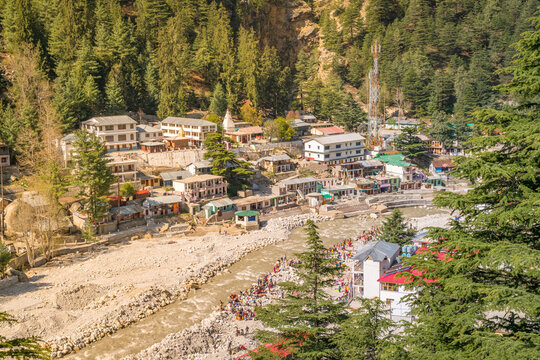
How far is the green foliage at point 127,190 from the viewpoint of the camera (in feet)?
137

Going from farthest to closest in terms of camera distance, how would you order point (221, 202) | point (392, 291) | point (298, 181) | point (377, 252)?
point (298, 181) < point (221, 202) < point (377, 252) < point (392, 291)

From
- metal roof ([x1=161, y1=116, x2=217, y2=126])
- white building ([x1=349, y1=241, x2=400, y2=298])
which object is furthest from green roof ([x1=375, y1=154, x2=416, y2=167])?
white building ([x1=349, y1=241, x2=400, y2=298])

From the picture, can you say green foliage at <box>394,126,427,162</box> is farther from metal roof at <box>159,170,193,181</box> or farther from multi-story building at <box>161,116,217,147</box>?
metal roof at <box>159,170,193,181</box>

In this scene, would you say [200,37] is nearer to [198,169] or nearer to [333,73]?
[333,73]

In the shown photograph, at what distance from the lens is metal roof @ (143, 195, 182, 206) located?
1630 inches

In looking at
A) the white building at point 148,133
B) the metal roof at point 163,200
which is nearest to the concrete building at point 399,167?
the metal roof at point 163,200

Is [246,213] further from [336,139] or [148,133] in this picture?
[336,139]

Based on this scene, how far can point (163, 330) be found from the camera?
24969 mm

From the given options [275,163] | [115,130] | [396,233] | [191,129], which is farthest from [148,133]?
[396,233]

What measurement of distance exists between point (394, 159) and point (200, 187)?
81.7 ft

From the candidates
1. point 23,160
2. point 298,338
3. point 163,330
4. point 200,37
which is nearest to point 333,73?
point 200,37

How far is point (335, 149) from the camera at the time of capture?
188ft

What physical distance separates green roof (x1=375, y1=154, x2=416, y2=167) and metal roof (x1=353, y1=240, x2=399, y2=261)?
1102 inches

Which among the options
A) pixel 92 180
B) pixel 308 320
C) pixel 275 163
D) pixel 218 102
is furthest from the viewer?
pixel 218 102
